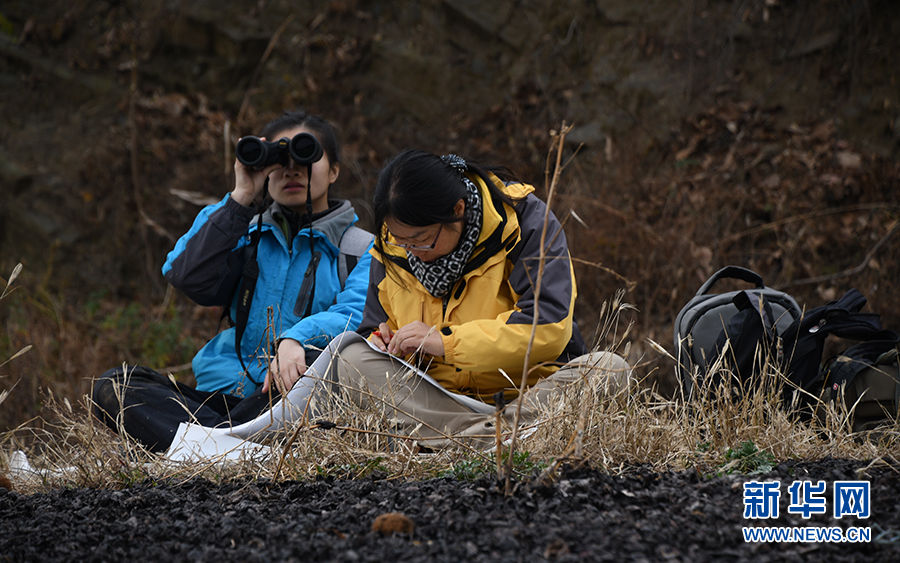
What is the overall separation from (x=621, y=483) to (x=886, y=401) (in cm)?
142

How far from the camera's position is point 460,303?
272 cm

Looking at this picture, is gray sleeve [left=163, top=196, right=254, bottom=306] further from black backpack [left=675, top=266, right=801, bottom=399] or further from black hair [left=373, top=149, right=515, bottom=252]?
black backpack [left=675, top=266, right=801, bottom=399]

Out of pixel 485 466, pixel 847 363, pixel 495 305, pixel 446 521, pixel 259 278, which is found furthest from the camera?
pixel 259 278

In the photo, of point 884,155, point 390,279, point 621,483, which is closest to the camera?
point 621,483

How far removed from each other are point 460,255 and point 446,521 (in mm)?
1274

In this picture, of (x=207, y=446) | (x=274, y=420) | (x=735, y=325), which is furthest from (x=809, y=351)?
(x=207, y=446)

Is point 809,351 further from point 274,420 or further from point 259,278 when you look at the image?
point 259,278

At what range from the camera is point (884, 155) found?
5172 mm

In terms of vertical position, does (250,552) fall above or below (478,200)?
below

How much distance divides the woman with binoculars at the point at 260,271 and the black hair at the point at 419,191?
63 cm

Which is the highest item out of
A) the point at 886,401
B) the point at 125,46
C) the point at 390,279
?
the point at 125,46

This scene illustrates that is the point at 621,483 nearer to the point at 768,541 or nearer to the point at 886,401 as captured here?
the point at 768,541

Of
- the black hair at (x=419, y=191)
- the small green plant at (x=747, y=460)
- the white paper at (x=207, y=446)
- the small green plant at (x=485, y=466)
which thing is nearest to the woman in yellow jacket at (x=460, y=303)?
the black hair at (x=419, y=191)

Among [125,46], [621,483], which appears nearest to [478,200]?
[621,483]
